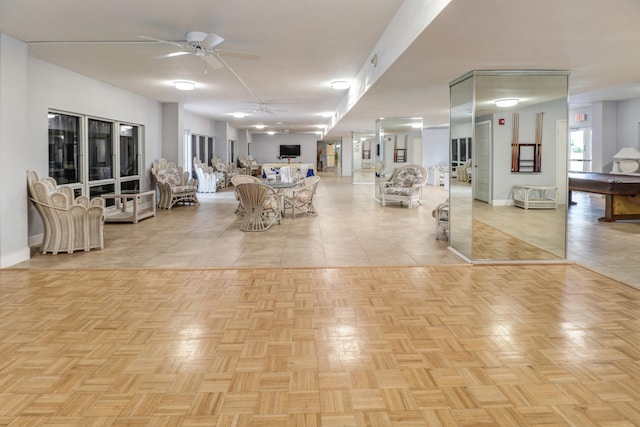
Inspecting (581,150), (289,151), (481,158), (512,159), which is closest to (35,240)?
(481,158)

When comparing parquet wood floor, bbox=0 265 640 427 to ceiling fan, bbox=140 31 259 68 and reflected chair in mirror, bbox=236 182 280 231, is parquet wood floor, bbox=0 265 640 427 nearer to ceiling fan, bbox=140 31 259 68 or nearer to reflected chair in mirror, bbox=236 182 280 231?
ceiling fan, bbox=140 31 259 68

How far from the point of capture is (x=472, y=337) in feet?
10.1

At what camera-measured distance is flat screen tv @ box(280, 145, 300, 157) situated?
2586 centimetres

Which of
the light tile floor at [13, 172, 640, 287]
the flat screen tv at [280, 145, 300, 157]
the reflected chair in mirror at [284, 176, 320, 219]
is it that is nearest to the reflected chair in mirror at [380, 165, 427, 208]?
the light tile floor at [13, 172, 640, 287]

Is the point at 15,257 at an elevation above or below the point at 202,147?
below

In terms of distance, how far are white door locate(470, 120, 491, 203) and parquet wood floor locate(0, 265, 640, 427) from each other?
139 centimetres

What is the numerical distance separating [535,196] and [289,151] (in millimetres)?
20522

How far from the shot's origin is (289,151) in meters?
25.9

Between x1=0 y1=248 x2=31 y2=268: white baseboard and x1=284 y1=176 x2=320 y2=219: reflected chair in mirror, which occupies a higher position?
x1=284 y1=176 x2=320 y2=219: reflected chair in mirror

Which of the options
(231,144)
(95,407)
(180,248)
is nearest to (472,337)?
(95,407)

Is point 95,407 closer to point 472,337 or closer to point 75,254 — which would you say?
point 472,337

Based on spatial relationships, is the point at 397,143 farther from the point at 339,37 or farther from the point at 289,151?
the point at 289,151

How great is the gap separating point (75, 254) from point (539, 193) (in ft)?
19.2

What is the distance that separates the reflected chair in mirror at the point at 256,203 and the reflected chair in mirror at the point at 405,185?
3797 millimetres
